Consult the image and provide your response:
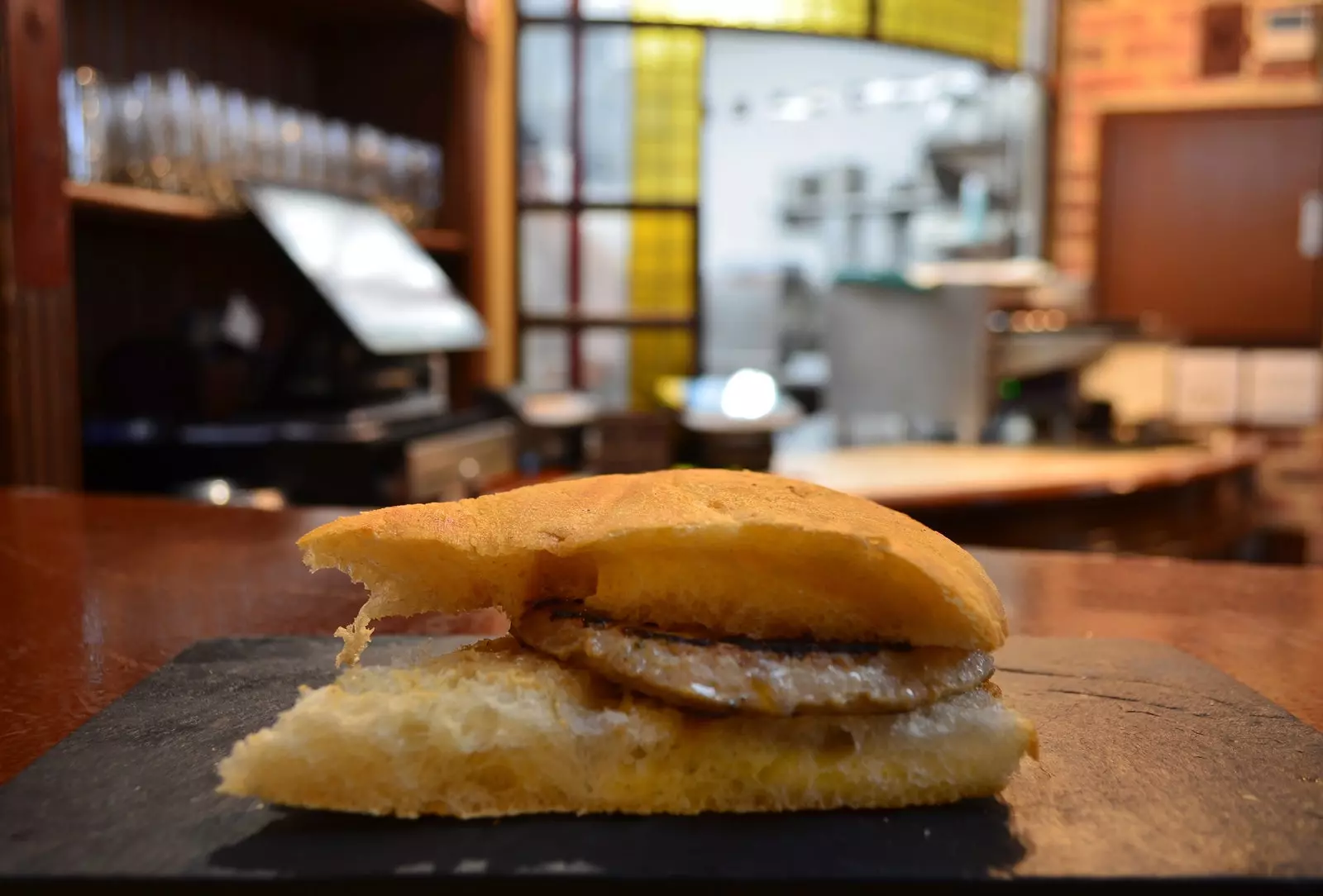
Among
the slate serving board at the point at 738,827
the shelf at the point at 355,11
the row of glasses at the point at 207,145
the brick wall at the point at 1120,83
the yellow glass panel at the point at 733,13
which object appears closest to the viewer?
the slate serving board at the point at 738,827

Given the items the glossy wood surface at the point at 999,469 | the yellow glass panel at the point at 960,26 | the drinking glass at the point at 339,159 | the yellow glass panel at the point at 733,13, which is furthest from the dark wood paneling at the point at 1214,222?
the drinking glass at the point at 339,159

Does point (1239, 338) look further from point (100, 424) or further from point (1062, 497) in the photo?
point (100, 424)

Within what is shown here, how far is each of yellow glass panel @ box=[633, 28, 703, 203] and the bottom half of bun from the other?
4816mm

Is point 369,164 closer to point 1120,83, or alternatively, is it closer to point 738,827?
point 738,827

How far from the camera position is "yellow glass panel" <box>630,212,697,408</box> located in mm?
5332

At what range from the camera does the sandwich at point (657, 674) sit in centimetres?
63

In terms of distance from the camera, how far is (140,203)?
8.41ft

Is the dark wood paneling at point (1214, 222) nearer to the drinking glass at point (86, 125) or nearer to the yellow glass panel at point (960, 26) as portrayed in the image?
the yellow glass panel at point (960, 26)

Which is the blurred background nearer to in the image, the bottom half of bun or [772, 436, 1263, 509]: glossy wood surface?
[772, 436, 1263, 509]: glossy wood surface

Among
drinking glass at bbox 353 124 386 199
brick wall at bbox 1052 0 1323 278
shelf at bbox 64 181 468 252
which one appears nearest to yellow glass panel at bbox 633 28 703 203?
drinking glass at bbox 353 124 386 199

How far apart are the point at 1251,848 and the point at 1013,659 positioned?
0.36 metres

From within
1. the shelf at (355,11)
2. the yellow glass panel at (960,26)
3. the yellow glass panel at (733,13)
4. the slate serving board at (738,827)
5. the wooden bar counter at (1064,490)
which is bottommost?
the wooden bar counter at (1064,490)

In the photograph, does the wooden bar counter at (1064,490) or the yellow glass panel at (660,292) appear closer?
the wooden bar counter at (1064,490)

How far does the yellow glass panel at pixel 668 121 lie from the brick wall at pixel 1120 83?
2.34 m
